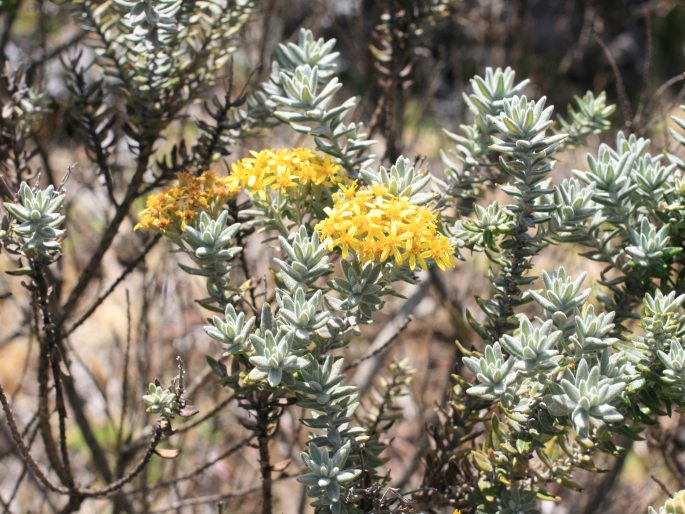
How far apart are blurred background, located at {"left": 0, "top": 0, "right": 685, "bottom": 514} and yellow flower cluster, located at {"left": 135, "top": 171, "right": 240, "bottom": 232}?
1.09ft

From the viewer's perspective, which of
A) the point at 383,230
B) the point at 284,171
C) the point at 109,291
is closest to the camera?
the point at 383,230

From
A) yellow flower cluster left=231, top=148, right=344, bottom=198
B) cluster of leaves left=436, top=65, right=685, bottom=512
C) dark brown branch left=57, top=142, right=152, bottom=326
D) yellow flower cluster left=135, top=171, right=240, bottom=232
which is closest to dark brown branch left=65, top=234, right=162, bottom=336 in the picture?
dark brown branch left=57, top=142, right=152, bottom=326

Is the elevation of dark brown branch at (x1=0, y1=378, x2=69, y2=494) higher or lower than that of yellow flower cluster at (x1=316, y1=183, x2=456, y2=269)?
lower

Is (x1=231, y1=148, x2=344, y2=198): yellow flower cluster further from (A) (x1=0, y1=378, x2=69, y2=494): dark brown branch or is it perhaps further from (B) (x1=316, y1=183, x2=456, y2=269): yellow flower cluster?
(A) (x1=0, y1=378, x2=69, y2=494): dark brown branch

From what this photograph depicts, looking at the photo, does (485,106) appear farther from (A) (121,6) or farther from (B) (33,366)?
(B) (33,366)

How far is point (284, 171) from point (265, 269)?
6.66 ft

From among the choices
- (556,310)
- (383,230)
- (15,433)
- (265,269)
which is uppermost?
(383,230)

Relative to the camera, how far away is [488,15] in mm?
3811

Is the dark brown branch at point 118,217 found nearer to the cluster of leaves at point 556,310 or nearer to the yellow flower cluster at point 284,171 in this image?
the yellow flower cluster at point 284,171

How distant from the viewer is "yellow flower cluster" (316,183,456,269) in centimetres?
137

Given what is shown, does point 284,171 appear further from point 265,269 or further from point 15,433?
point 265,269

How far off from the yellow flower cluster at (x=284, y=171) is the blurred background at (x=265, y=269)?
0.33 metres

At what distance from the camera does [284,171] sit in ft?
5.08

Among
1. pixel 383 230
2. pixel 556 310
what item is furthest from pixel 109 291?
pixel 556 310
